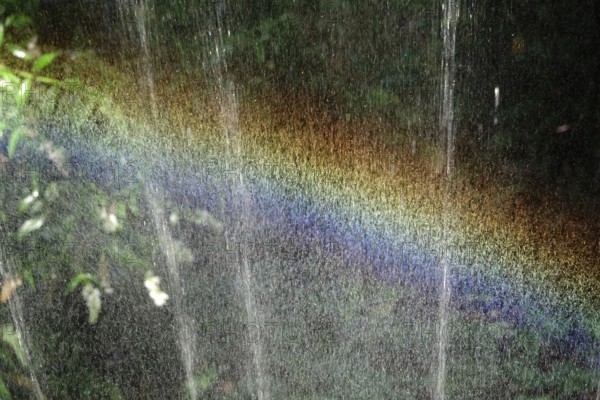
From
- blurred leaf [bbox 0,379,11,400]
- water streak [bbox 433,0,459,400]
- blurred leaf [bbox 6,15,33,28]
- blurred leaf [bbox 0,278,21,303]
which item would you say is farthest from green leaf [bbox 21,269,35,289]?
water streak [bbox 433,0,459,400]

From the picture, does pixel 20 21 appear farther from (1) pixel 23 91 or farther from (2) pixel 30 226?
(2) pixel 30 226

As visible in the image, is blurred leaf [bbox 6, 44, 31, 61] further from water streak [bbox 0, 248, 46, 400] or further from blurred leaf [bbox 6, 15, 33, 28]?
water streak [bbox 0, 248, 46, 400]

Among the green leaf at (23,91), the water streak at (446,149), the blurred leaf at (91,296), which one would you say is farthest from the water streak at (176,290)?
the water streak at (446,149)

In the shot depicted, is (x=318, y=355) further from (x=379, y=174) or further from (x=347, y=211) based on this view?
(x=379, y=174)

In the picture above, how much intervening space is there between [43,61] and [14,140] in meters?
0.29

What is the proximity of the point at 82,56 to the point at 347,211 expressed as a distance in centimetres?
101

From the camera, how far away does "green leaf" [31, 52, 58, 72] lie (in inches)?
84.3

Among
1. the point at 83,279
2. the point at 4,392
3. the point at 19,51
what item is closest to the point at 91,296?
the point at 83,279

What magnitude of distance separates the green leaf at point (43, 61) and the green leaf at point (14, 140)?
216mm

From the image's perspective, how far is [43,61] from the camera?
2.15 metres

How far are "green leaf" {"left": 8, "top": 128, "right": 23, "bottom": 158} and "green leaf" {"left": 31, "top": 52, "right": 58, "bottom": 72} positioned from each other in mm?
216

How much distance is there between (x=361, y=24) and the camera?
79.4 inches

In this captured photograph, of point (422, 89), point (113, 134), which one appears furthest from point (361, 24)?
point (113, 134)

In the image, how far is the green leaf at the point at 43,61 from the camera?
7.02ft
